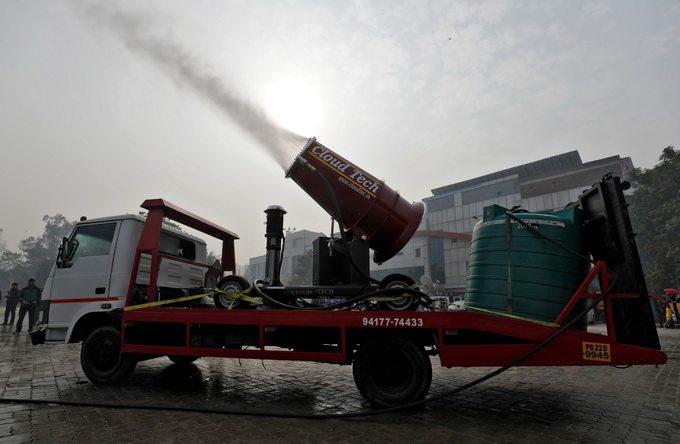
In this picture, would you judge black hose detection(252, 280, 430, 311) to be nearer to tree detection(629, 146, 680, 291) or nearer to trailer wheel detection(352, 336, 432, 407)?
trailer wheel detection(352, 336, 432, 407)

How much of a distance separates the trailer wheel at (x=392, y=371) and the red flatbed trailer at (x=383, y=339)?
12mm

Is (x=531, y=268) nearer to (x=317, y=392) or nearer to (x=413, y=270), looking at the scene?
(x=317, y=392)

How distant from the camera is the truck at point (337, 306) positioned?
4.43 m

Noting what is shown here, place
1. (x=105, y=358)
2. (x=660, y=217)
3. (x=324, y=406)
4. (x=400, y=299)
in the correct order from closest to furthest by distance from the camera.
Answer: (x=324, y=406) → (x=400, y=299) → (x=105, y=358) → (x=660, y=217)

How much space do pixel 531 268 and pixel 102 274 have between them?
686 cm

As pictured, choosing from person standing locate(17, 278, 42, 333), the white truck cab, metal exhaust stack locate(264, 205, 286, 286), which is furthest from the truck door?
person standing locate(17, 278, 42, 333)

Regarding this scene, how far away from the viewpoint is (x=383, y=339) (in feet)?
15.6

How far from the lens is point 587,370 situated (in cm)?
778

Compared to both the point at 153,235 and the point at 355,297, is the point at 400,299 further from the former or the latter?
the point at 153,235

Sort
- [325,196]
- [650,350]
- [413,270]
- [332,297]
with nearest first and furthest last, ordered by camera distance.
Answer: [650,350] → [332,297] → [325,196] → [413,270]

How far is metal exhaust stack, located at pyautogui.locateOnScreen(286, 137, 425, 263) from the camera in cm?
595

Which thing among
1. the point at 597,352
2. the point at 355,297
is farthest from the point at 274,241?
the point at 597,352

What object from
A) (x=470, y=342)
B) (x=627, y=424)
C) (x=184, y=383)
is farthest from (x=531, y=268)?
(x=184, y=383)

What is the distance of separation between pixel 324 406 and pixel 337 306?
139cm
